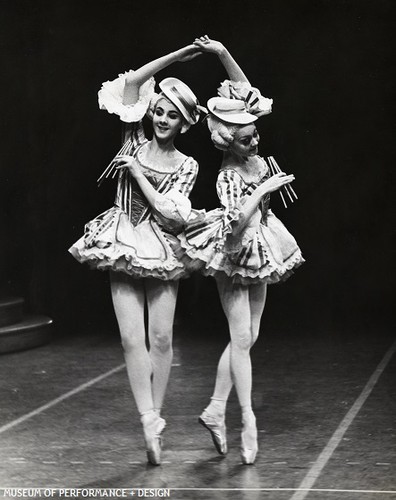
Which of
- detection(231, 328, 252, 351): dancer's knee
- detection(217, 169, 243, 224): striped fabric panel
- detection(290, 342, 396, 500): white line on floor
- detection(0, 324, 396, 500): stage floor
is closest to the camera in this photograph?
detection(290, 342, 396, 500): white line on floor

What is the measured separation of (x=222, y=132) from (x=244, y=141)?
0.31ft

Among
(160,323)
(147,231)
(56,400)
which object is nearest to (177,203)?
(147,231)

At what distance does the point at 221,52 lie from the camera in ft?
15.2

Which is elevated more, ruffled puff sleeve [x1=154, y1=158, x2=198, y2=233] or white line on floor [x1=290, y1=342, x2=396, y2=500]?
ruffled puff sleeve [x1=154, y1=158, x2=198, y2=233]

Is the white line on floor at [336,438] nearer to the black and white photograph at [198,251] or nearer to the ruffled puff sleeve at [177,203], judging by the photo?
the black and white photograph at [198,251]

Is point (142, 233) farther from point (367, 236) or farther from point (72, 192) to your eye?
point (367, 236)

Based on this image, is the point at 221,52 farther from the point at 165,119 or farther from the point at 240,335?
the point at 240,335

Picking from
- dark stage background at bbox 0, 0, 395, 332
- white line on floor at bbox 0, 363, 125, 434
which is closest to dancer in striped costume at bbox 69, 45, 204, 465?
white line on floor at bbox 0, 363, 125, 434

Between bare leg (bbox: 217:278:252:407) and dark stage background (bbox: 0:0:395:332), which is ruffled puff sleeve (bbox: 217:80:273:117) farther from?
dark stage background (bbox: 0:0:395:332)

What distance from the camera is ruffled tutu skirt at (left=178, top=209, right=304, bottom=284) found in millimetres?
4492

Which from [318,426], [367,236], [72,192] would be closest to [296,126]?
[367,236]

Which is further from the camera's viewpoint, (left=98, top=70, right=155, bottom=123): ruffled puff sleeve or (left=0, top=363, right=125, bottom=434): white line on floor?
(left=0, top=363, right=125, bottom=434): white line on floor

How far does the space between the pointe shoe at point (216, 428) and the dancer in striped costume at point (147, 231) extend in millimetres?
199

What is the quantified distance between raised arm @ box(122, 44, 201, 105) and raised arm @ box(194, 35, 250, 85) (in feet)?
0.11
